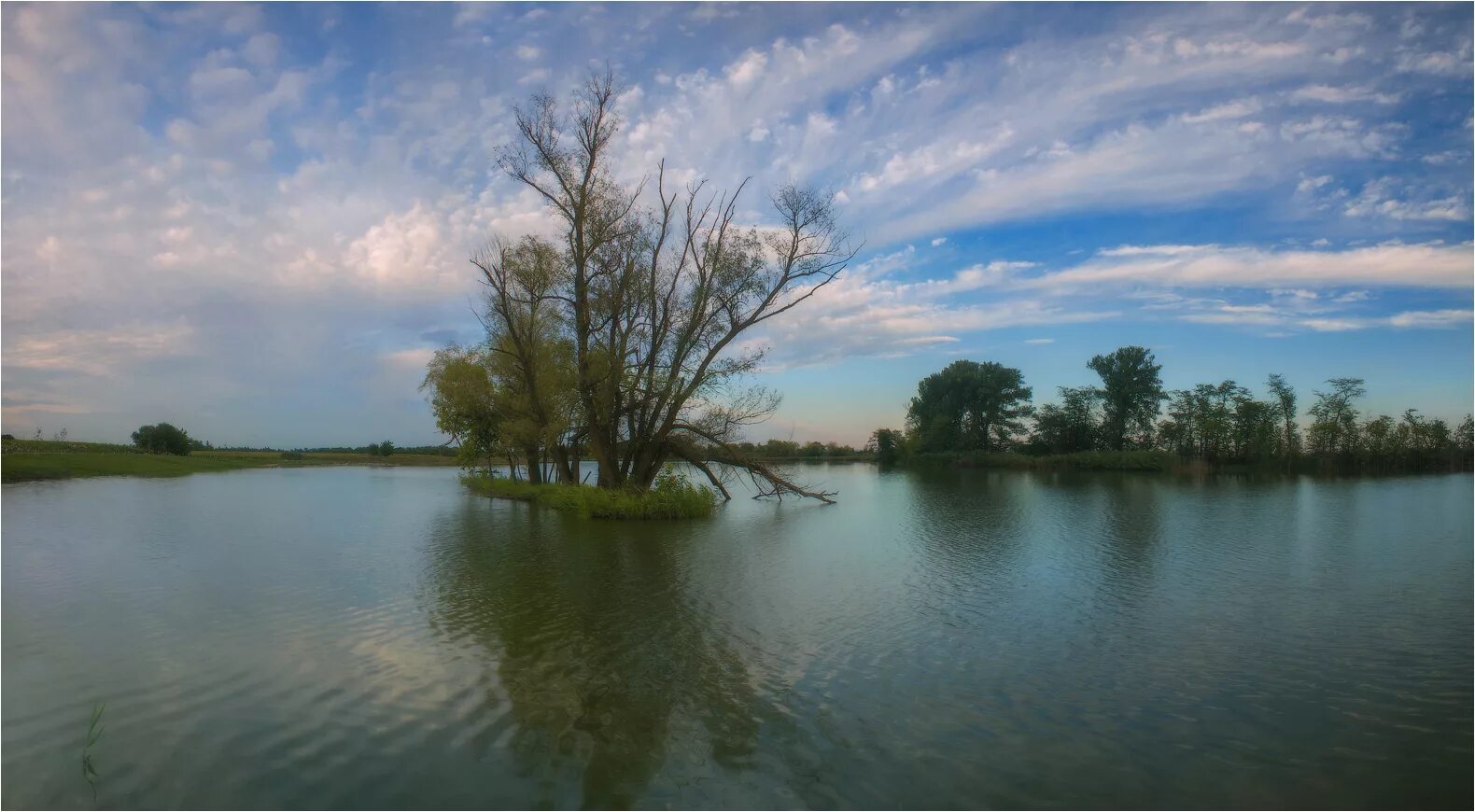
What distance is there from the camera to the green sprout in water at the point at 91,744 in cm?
416

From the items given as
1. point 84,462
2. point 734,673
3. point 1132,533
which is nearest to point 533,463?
point 1132,533

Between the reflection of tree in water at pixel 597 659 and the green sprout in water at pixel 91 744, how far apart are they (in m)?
2.26

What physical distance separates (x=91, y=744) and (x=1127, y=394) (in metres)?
72.6

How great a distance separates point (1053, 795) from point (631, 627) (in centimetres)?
466

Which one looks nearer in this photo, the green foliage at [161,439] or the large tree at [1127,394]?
the green foliage at [161,439]

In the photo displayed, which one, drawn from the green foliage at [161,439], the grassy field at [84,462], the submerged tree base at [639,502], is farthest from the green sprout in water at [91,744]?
the green foliage at [161,439]

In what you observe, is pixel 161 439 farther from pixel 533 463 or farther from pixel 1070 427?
pixel 1070 427

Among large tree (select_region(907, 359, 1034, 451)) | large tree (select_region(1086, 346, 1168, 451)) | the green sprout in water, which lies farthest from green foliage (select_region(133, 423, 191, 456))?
large tree (select_region(1086, 346, 1168, 451))

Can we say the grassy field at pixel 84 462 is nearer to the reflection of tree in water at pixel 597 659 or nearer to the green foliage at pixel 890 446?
the reflection of tree in water at pixel 597 659

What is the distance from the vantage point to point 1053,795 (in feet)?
13.7

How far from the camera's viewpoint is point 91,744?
4.55 m

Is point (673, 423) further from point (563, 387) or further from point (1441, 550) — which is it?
point (1441, 550)

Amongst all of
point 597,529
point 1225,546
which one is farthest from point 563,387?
point 1225,546

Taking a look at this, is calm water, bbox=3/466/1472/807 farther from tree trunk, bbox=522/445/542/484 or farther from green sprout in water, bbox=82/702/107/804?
tree trunk, bbox=522/445/542/484
